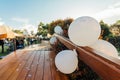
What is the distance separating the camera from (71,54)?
2.84m

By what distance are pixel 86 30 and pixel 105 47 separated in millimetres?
464

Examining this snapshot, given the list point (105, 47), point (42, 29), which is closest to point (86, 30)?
point (105, 47)

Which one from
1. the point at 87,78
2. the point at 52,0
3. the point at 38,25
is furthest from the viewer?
the point at 38,25

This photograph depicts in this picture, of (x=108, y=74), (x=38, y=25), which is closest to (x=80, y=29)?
(x=108, y=74)

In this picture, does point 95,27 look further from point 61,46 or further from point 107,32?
point 107,32

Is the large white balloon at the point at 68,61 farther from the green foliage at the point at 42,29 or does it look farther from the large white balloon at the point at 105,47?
the green foliage at the point at 42,29

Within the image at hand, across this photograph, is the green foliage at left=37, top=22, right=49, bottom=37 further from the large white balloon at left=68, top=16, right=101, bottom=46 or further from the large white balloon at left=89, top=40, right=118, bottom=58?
the large white balloon at left=68, top=16, right=101, bottom=46

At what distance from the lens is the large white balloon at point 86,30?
2.28 m

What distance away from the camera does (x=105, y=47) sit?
8.39ft

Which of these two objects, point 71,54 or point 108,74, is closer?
point 108,74

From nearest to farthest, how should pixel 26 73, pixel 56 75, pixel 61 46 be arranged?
1. pixel 56 75
2. pixel 26 73
3. pixel 61 46

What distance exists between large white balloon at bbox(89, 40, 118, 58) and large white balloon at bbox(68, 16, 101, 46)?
18cm

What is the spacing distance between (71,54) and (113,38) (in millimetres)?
11282

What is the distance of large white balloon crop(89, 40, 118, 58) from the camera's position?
2.53 metres
